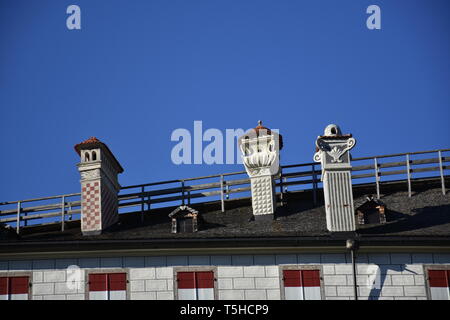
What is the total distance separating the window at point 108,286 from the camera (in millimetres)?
38125

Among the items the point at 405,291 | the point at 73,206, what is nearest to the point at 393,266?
the point at 405,291

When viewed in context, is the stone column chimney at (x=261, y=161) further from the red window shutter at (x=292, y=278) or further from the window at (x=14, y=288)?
the window at (x=14, y=288)

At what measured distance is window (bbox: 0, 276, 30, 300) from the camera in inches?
1505

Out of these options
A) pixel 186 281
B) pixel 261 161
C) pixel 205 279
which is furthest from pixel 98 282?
pixel 261 161

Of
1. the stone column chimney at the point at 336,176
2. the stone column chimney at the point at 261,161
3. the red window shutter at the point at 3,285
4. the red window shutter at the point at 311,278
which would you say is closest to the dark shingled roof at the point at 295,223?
the stone column chimney at the point at 336,176

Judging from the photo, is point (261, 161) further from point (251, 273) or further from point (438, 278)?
point (438, 278)

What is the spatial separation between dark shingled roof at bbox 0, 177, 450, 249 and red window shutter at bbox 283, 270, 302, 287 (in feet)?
3.82

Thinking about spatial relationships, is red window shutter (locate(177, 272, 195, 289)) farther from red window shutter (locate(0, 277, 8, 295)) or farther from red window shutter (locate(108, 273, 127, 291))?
red window shutter (locate(0, 277, 8, 295))

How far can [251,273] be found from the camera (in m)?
38.3

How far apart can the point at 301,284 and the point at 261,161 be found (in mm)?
8052

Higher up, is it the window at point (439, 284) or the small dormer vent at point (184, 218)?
the small dormer vent at point (184, 218)

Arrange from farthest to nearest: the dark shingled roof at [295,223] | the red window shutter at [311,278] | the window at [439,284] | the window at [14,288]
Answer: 1. the dark shingled roof at [295,223]
2. the window at [14,288]
3. the red window shutter at [311,278]
4. the window at [439,284]
